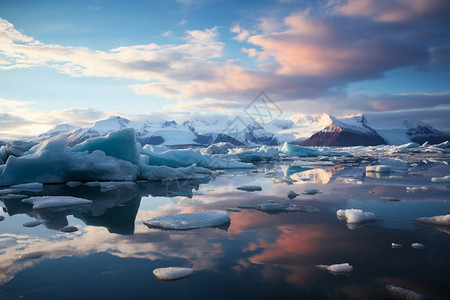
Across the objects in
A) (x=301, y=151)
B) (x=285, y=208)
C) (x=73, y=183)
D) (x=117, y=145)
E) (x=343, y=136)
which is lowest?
(x=73, y=183)

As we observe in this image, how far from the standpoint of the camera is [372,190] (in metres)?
6.89

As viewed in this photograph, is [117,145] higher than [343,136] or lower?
lower

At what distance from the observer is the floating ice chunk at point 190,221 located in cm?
389

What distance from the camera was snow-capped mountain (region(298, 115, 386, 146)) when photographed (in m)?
119

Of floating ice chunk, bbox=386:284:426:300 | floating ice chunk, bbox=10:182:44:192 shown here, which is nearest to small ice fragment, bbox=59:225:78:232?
floating ice chunk, bbox=386:284:426:300

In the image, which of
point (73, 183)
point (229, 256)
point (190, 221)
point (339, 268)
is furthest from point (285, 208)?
point (73, 183)

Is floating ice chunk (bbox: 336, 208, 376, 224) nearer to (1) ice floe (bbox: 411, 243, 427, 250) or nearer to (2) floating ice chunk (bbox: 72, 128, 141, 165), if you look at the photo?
(1) ice floe (bbox: 411, 243, 427, 250)

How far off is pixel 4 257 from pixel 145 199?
134 inches

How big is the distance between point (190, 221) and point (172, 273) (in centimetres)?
154

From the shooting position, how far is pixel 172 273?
2447 millimetres

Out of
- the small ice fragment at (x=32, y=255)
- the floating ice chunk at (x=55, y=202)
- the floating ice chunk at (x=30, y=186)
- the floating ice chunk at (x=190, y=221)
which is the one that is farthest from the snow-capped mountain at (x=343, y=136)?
the small ice fragment at (x=32, y=255)

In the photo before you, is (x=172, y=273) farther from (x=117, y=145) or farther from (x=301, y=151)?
(x=301, y=151)

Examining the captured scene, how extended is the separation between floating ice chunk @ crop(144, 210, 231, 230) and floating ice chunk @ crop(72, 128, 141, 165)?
6231 mm

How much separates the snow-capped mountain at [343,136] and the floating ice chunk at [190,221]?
118880mm
